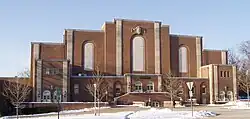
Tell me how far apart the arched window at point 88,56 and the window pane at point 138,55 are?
876cm

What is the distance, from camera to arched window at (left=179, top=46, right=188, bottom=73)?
273ft

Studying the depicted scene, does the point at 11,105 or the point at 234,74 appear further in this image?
the point at 234,74

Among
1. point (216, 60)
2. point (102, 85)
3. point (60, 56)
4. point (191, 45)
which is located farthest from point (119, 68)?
point (216, 60)

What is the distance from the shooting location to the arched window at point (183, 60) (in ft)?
273

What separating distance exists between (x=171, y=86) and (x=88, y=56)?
60.0ft

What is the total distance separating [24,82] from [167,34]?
31.1m

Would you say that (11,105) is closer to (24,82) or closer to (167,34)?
(24,82)

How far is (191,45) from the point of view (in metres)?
84.1

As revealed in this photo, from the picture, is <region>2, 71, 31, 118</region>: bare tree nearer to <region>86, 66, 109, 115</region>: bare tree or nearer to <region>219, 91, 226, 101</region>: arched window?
<region>86, 66, 109, 115</region>: bare tree

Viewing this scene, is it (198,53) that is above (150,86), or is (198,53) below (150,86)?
above

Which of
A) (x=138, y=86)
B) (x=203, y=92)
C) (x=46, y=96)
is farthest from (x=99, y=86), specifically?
(x=203, y=92)

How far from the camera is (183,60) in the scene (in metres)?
83.4

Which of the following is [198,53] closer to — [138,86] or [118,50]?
[138,86]

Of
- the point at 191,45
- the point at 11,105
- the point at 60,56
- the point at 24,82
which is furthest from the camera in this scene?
the point at 191,45
